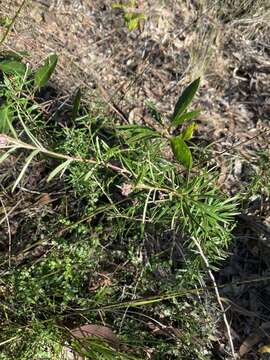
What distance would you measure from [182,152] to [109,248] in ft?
2.70

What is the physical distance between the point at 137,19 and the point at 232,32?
0.62 metres

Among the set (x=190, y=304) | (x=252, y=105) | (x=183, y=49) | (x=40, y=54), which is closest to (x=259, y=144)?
(x=252, y=105)

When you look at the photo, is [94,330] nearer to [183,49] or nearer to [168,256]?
[168,256]

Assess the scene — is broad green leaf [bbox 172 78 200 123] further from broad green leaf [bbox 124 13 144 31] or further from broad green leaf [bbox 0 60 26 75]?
broad green leaf [bbox 124 13 144 31]

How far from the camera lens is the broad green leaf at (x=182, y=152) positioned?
1.81m

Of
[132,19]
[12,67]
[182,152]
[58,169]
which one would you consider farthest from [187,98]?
[132,19]

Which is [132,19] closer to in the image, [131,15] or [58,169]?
[131,15]

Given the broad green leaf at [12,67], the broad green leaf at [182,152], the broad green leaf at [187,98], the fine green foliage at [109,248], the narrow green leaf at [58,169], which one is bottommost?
the fine green foliage at [109,248]

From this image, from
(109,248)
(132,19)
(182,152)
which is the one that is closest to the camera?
(182,152)

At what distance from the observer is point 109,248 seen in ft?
8.23

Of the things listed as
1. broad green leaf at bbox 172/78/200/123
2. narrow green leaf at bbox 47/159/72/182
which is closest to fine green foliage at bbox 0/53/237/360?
broad green leaf at bbox 172/78/200/123

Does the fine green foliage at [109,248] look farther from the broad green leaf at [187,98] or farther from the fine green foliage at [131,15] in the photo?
the fine green foliage at [131,15]

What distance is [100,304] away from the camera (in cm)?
Result: 229

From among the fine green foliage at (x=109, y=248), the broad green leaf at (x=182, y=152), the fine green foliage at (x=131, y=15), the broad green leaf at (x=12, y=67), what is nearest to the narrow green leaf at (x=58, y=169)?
the fine green foliage at (x=109, y=248)
